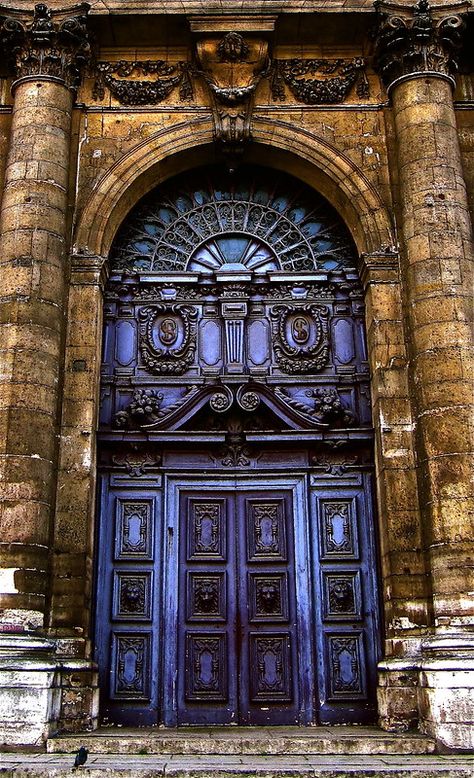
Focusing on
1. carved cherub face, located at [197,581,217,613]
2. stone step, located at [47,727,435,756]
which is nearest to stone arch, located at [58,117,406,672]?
carved cherub face, located at [197,581,217,613]

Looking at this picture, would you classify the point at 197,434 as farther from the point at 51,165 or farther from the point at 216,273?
the point at 51,165

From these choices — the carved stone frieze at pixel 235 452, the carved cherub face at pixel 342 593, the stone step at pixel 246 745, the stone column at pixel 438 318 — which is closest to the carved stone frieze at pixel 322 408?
the carved stone frieze at pixel 235 452

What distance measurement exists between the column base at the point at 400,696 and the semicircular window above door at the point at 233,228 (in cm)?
454

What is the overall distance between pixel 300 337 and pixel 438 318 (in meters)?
1.70

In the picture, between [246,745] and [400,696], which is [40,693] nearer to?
[246,745]

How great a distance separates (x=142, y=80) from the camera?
10031 millimetres

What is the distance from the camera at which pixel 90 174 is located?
9625 millimetres

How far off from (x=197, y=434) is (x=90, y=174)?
3.30m

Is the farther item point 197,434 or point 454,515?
point 197,434

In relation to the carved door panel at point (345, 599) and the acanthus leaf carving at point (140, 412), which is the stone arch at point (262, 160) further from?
the carved door panel at point (345, 599)

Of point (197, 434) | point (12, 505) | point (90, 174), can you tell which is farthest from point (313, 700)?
point (90, 174)

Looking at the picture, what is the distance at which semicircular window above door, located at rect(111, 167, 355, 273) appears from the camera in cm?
995

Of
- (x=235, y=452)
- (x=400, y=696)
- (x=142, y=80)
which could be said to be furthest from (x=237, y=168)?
(x=400, y=696)

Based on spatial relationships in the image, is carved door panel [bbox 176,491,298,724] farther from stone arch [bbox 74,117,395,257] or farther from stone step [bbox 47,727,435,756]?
stone arch [bbox 74,117,395,257]
